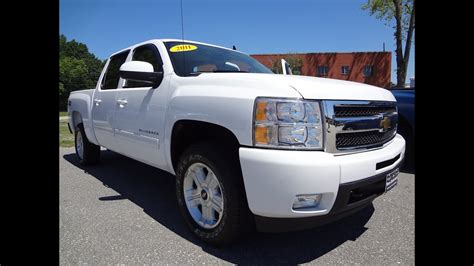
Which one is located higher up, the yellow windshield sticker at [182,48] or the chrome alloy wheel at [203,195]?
the yellow windshield sticker at [182,48]

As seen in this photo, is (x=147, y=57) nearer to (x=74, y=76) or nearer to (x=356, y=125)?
(x=356, y=125)

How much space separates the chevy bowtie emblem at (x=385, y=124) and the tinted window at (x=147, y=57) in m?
2.15

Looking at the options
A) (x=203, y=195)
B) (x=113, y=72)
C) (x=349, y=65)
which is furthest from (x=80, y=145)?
(x=349, y=65)

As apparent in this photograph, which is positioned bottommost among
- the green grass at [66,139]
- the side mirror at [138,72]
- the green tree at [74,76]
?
the green grass at [66,139]

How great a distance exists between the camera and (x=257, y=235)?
2.57 metres

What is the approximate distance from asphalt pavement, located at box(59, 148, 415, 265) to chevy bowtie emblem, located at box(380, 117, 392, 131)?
0.95 metres

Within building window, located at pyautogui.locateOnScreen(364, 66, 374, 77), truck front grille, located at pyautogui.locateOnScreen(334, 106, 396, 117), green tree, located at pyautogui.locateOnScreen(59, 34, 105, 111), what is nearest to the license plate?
truck front grille, located at pyautogui.locateOnScreen(334, 106, 396, 117)

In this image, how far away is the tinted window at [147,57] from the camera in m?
3.17

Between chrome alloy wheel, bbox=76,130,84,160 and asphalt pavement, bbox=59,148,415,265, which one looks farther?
chrome alloy wheel, bbox=76,130,84,160

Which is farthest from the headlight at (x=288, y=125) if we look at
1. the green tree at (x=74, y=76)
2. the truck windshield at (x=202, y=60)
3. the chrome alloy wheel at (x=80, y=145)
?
the green tree at (x=74, y=76)

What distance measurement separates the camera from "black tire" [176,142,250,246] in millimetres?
2105

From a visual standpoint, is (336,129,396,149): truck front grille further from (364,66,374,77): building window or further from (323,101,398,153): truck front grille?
(364,66,374,77): building window

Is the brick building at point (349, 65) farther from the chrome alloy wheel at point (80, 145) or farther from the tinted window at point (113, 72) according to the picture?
the tinted window at point (113, 72)
